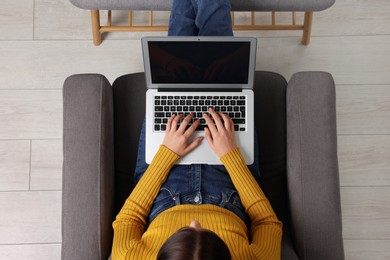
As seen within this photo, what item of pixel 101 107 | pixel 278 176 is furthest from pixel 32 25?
pixel 278 176

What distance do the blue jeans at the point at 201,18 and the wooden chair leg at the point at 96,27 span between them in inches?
13.1

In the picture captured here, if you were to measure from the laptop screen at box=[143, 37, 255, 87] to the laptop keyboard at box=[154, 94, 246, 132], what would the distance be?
4 centimetres

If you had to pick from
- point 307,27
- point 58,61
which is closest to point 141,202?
point 58,61

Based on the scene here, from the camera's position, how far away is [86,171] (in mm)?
983

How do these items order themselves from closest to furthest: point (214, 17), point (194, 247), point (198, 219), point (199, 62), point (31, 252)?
1. point (194, 247)
2. point (198, 219)
3. point (199, 62)
4. point (214, 17)
5. point (31, 252)

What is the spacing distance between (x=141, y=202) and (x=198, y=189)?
0.13 metres

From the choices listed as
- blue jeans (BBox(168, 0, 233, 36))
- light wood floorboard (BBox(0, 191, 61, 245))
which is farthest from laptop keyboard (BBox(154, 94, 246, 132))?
light wood floorboard (BBox(0, 191, 61, 245))

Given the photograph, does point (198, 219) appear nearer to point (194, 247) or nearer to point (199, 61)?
point (194, 247)

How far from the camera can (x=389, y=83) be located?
1502mm

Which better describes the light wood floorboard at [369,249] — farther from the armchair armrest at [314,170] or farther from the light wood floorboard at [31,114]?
the light wood floorboard at [31,114]

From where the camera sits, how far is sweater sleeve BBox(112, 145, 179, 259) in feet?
3.07

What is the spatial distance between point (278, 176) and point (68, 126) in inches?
20.8

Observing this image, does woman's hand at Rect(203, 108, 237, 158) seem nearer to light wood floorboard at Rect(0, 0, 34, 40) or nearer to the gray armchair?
the gray armchair

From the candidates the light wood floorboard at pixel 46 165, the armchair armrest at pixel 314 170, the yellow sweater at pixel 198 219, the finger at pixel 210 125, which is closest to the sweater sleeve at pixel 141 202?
the yellow sweater at pixel 198 219
